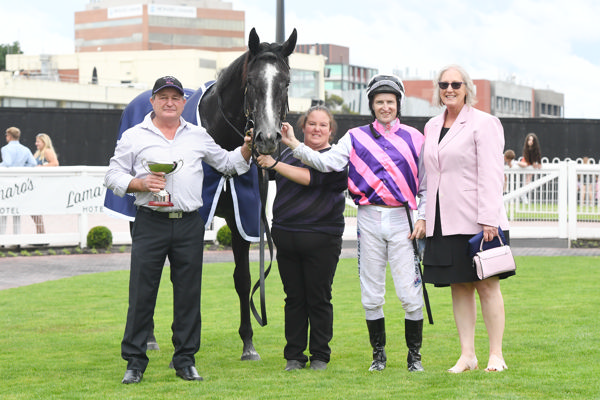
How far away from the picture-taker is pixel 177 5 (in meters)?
138

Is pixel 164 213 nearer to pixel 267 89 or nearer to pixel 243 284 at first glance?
pixel 267 89

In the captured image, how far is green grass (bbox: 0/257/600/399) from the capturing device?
529 cm

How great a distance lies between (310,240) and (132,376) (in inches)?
54.4

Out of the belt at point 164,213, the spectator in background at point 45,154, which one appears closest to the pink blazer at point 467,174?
the belt at point 164,213

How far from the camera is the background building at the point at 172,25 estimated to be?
137 metres

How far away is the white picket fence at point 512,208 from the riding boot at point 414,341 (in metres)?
9.03

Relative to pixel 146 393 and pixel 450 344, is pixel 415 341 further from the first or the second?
pixel 146 393

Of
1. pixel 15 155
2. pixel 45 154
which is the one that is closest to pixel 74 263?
Result: pixel 15 155

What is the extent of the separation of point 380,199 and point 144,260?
1488 mm

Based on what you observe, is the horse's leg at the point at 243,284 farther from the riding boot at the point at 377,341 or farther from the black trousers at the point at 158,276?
the riding boot at the point at 377,341

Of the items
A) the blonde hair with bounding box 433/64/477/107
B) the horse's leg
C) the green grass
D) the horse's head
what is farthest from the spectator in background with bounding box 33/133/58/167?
the blonde hair with bounding box 433/64/477/107

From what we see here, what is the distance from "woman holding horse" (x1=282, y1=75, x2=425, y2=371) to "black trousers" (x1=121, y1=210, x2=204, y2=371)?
868mm

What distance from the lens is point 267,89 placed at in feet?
17.0

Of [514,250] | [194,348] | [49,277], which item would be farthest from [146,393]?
[514,250]
